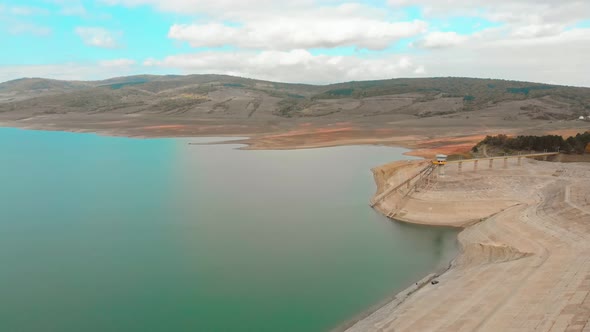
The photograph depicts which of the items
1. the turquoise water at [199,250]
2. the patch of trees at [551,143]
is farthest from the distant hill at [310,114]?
the turquoise water at [199,250]

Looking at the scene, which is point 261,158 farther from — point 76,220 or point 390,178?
point 76,220

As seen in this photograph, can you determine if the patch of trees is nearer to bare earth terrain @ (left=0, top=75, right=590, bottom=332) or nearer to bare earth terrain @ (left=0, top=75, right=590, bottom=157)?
bare earth terrain @ (left=0, top=75, right=590, bottom=332)

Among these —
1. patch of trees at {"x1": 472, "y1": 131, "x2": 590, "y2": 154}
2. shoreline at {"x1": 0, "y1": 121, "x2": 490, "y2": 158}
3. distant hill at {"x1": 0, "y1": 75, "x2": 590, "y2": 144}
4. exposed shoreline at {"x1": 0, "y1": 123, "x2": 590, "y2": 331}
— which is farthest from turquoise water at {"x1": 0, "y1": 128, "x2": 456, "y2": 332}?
distant hill at {"x1": 0, "y1": 75, "x2": 590, "y2": 144}

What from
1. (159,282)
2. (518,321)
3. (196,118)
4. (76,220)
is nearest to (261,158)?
(76,220)

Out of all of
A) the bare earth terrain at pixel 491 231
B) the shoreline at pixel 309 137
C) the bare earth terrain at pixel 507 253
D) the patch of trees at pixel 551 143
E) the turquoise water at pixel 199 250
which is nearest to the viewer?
the bare earth terrain at pixel 507 253

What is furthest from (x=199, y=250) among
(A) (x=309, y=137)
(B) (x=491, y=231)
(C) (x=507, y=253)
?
(A) (x=309, y=137)

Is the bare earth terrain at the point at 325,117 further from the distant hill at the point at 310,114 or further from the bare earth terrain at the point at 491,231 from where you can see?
the bare earth terrain at the point at 491,231
